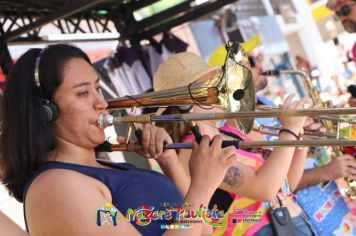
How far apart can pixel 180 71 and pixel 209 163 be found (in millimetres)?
916

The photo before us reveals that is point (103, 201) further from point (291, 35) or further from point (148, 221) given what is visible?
point (291, 35)

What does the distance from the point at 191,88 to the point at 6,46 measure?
2883 mm

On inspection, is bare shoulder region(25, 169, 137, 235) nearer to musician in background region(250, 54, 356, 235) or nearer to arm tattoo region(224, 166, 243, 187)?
arm tattoo region(224, 166, 243, 187)

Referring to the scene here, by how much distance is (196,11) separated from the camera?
5121 mm

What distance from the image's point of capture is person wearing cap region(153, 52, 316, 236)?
2.00 m

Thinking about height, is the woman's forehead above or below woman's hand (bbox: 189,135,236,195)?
above

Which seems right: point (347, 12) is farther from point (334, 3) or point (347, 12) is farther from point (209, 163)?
point (209, 163)

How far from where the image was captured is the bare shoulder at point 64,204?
4.16 feet

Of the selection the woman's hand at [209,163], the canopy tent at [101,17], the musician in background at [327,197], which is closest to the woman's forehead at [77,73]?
the woman's hand at [209,163]

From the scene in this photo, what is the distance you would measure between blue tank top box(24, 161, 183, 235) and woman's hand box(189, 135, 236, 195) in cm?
16

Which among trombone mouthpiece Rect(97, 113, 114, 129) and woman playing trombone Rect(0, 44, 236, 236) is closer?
woman playing trombone Rect(0, 44, 236, 236)

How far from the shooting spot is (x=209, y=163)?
1.40 meters

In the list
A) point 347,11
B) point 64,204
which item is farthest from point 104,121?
point 347,11

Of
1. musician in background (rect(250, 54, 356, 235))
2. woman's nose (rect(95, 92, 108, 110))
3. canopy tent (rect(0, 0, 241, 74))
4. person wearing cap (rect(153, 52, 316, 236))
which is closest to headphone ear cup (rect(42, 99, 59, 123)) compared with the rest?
woman's nose (rect(95, 92, 108, 110))
